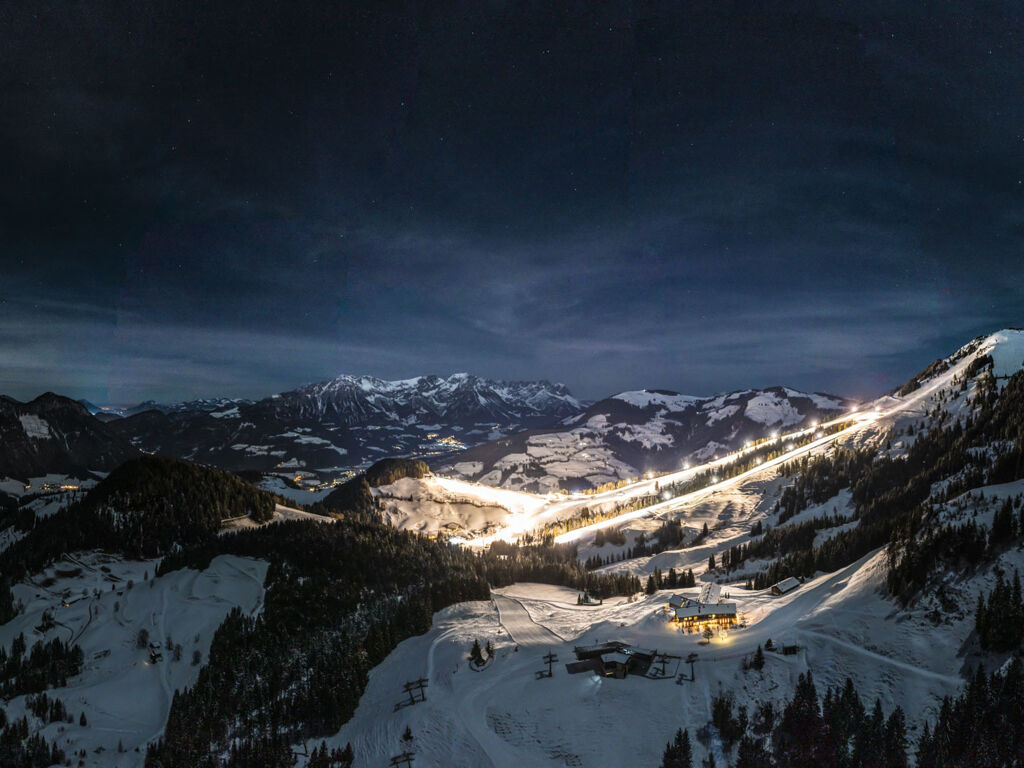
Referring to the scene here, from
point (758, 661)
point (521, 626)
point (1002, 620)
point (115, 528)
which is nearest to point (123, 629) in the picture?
point (115, 528)

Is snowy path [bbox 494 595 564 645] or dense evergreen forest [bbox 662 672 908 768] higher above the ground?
dense evergreen forest [bbox 662 672 908 768]

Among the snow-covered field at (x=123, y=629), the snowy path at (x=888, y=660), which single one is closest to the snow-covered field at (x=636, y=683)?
the snowy path at (x=888, y=660)

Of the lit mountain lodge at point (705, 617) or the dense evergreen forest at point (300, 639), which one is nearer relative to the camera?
the lit mountain lodge at point (705, 617)

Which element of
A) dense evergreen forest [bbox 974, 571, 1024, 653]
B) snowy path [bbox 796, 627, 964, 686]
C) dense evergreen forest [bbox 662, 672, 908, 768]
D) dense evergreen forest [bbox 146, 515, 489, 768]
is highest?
dense evergreen forest [bbox 974, 571, 1024, 653]

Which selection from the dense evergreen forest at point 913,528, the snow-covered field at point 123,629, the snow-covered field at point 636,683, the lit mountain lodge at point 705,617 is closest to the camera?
the snow-covered field at point 636,683

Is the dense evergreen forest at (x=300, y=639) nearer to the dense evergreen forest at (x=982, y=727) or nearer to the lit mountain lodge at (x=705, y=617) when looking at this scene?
the lit mountain lodge at (x=705, y=617)

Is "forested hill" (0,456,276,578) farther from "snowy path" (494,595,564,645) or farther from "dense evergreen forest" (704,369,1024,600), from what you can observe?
"dense evergreen forest" (704,369,1024,600)

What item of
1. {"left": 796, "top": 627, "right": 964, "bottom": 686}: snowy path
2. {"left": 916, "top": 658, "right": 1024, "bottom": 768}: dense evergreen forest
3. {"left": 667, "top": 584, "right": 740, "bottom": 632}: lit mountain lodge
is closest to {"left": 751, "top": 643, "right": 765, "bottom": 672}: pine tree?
{"left": 796, "top": 627, "right": 964, "bottom": 686}: snowy path

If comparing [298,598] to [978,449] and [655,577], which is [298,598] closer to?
[655,577]

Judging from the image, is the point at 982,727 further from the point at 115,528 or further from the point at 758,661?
the point at 115,528
